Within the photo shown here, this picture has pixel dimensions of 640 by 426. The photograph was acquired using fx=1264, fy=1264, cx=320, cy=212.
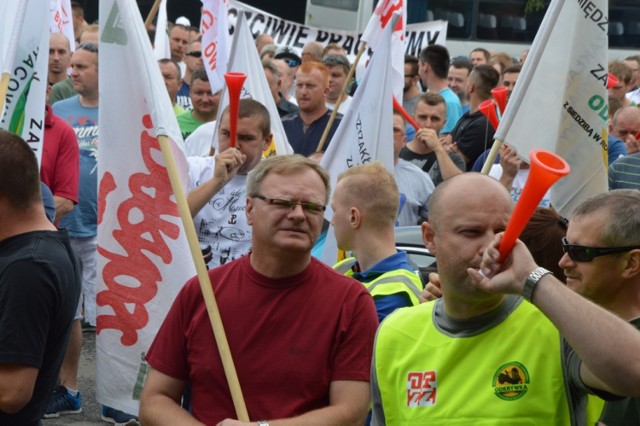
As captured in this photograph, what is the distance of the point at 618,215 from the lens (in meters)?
3.39

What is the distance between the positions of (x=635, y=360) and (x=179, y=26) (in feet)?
43.0

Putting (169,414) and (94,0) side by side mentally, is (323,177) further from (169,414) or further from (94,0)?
(94,0)

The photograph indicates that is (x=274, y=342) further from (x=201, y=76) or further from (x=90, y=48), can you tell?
(x=201, y=76)

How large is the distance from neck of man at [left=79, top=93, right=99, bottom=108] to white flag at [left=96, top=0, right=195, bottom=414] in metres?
3.95

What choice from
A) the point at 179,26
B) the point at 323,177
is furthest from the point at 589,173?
the point at 179,26

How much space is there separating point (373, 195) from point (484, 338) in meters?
1.99

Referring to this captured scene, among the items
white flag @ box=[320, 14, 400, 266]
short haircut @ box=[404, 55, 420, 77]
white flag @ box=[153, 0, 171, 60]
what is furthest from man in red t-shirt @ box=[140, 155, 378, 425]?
short haircut @ box=[404, 55, 420, 77]

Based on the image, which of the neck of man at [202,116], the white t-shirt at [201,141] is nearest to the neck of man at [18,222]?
the white t-shirt at [201,141]

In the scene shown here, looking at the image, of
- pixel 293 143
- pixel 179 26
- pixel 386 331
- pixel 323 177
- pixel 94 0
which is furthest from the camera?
pixel 94 0

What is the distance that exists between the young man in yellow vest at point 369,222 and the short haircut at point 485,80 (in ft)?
17.7

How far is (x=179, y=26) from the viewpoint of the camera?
1545 centimetres

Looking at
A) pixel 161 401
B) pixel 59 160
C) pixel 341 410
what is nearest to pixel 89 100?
pixel 59 160

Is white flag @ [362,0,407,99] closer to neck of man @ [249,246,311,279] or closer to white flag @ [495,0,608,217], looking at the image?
white flag @ [495,0,608,217]

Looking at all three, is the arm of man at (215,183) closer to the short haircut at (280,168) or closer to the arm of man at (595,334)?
the short haircut at (280,168)
